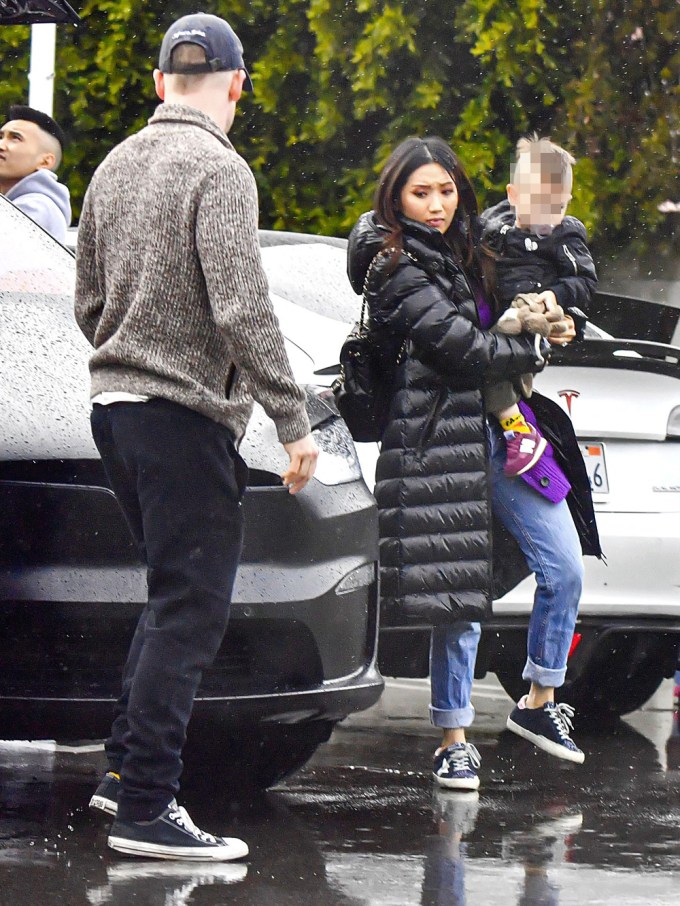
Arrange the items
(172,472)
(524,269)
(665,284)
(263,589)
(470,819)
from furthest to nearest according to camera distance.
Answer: (665,284) < (524,269) < (470,819) < (263,589) < (172,472)

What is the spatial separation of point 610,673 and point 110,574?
8.81ft

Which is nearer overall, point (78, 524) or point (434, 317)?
point (78, 524)

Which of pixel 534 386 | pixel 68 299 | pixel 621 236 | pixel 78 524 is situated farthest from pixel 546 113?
pixel 78 524

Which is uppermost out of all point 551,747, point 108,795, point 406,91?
point 406,91

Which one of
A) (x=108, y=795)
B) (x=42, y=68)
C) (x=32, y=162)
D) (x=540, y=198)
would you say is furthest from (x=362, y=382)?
(x=42, y=68)

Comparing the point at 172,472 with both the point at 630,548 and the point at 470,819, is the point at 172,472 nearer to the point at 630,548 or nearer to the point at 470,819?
the point at 470,819

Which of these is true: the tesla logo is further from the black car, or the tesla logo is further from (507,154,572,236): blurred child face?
the black car

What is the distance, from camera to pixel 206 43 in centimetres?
391

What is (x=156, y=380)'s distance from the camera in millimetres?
3801

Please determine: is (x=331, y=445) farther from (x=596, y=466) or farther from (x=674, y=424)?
(x=674, y=424)

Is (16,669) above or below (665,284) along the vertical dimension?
above

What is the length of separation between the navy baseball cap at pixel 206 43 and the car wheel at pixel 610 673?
2287mm

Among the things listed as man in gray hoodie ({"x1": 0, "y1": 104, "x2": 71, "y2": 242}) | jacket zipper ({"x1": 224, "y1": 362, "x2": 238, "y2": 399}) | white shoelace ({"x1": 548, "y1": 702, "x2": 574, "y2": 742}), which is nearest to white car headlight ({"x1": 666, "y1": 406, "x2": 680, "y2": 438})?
white shoelace ({"x1": 548, "y1": 702, "x2": 574, "y2": 742})

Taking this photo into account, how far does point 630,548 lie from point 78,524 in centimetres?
209
